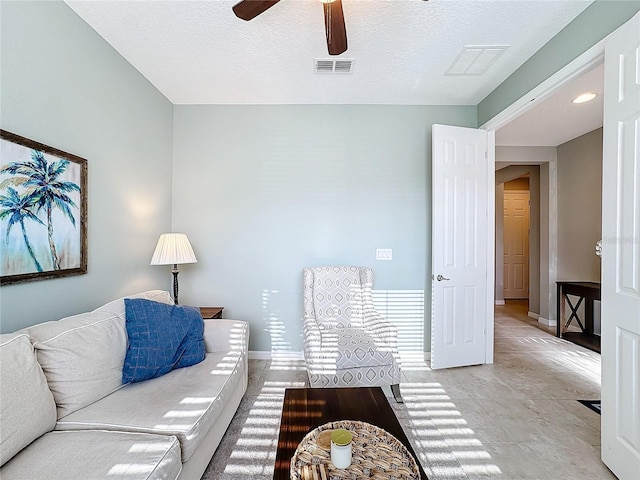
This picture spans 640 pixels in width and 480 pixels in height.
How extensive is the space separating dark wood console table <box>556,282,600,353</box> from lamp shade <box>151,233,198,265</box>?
15.0 ft

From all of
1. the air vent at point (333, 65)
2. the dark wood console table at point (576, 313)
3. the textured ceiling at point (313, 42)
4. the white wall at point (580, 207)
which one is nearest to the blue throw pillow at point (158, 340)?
the textured ceiling at point (313, 42)

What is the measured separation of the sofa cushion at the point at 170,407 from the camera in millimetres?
1332

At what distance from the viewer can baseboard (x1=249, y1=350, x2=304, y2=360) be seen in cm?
329

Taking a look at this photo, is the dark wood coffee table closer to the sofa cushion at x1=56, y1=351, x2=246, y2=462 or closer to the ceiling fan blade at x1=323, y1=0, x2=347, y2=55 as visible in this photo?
the sofa cushion at x1=56, y1=351, x2=246, y2=462

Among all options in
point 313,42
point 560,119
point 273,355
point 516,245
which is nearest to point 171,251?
point 273,355

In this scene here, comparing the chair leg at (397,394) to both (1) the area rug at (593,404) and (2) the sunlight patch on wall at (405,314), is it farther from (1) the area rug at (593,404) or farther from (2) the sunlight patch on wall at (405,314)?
(1) the area rug at (593,404)

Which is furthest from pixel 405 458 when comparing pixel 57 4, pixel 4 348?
pixel 57 4

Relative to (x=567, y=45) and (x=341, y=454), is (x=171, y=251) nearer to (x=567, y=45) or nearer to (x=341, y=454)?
(x=341, y=454)

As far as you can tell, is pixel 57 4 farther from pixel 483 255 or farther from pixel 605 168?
pixel 483 255

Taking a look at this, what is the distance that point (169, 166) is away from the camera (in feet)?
10.7

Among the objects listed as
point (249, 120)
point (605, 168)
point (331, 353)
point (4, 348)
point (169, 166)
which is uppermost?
point (249, 120)

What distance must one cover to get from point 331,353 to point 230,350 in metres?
0.72

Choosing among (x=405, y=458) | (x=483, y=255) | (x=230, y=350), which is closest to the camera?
(x=405, y=458)

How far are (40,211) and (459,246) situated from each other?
3274 millimetres
